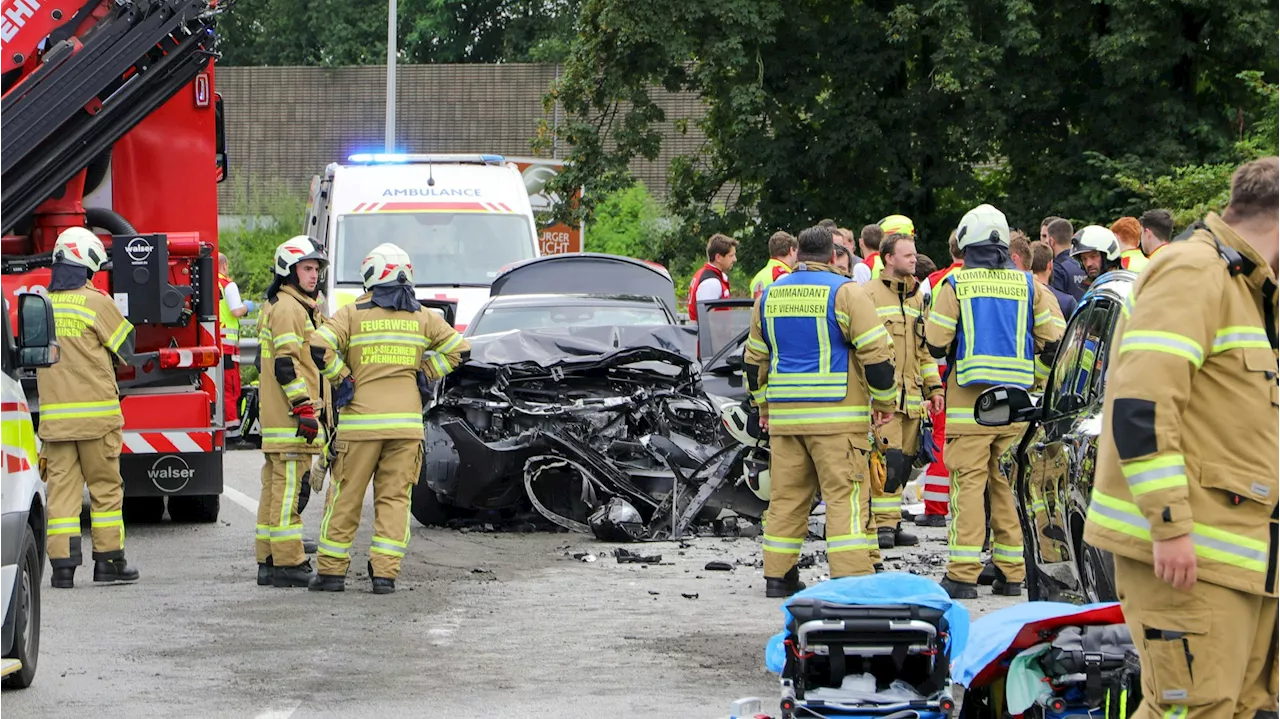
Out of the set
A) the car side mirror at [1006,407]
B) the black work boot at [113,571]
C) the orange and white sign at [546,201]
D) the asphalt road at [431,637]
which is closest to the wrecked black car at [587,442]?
the asphalt road at [431,637]

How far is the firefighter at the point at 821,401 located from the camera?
889 centimetres

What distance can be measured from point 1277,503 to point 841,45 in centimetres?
1942

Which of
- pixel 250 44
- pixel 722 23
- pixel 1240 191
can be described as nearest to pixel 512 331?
pixel 1240 191

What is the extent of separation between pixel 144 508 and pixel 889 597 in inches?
345

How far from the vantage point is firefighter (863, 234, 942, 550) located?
1089 cm

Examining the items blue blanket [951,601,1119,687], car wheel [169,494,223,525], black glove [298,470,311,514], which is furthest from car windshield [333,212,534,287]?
blue blanket [951,601,1119,687]

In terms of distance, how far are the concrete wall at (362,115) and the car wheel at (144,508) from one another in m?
24.7

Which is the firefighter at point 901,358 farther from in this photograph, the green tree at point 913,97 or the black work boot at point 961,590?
the green tree at point 913,97

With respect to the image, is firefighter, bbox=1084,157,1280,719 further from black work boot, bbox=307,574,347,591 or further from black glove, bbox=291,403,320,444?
black glove, bbox=291,403,320,444

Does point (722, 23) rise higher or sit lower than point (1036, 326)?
higher

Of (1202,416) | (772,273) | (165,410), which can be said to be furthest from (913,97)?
(1202,416)

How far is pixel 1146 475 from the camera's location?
4.29 meters

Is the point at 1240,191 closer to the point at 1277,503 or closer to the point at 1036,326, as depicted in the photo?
the point at 1277,503

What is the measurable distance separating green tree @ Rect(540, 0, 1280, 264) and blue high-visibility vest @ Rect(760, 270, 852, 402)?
12974mm
